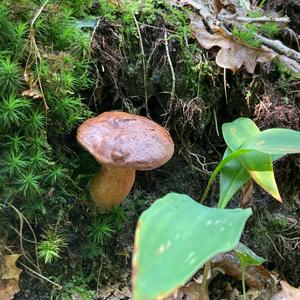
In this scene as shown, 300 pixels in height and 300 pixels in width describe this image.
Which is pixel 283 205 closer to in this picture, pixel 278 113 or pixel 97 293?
pixel 278 113

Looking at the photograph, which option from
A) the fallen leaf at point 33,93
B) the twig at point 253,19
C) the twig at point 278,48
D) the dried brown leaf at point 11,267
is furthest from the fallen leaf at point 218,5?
the dried brown leaf at point 11,267

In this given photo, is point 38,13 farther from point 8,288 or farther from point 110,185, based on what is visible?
point 8,288

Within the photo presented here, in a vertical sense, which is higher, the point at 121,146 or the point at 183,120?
the point at 121,146

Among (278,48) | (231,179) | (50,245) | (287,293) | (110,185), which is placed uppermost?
(278,48)

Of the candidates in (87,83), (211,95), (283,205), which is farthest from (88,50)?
(283,205)

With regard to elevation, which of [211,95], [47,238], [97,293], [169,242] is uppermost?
[169,242]

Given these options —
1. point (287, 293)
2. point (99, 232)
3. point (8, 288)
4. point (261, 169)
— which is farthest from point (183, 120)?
point (8, 288)
